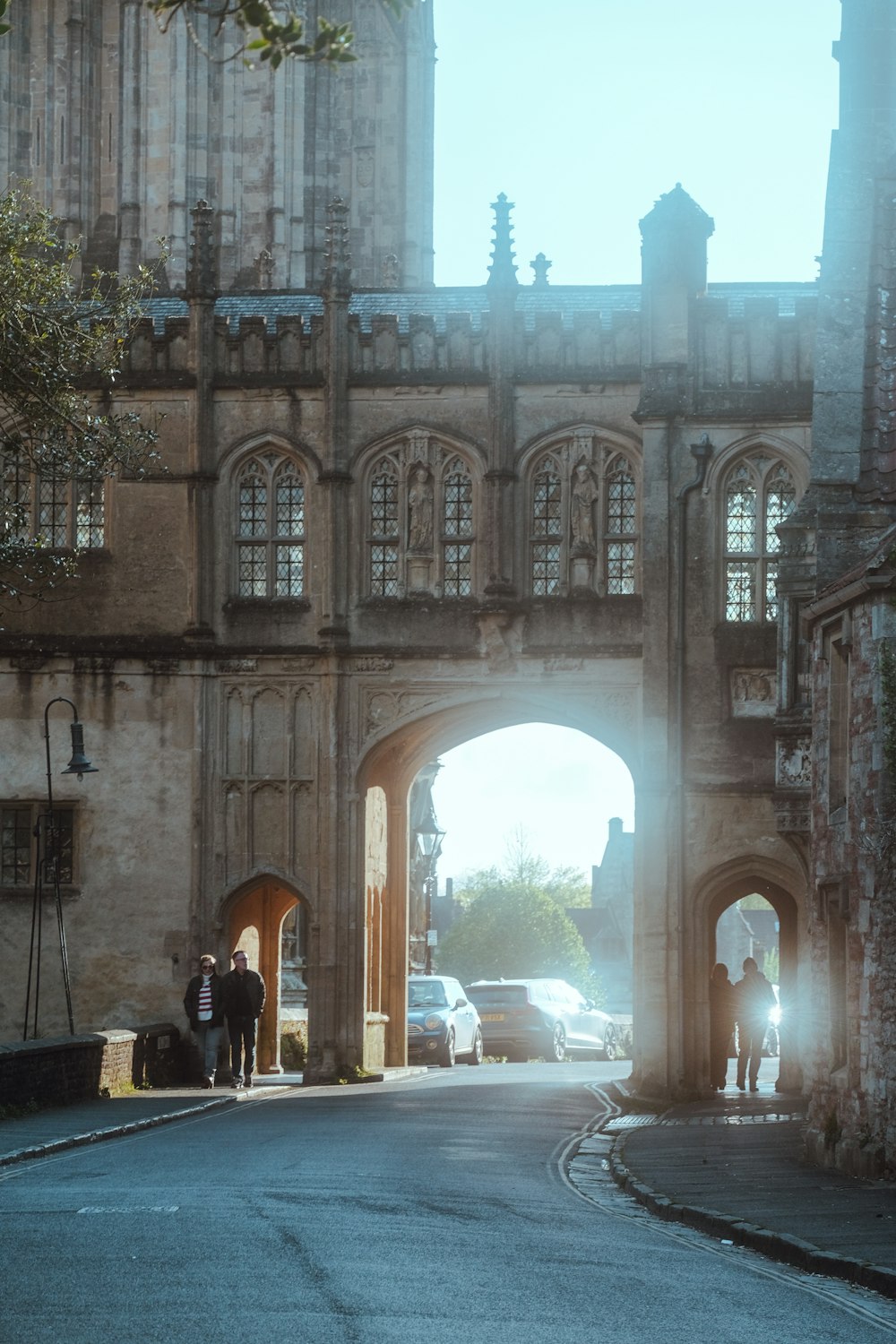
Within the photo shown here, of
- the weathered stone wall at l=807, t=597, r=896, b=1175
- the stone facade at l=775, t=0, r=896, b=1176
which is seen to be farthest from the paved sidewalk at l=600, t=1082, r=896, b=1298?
the stone facade at l=775, t=0, r=896, b=1176

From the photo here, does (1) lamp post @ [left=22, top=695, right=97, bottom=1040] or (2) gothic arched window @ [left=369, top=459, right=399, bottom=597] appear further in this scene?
(2) gothic arched window @ [left=369, top=459, right=399, bottom=597]

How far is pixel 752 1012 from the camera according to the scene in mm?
30703

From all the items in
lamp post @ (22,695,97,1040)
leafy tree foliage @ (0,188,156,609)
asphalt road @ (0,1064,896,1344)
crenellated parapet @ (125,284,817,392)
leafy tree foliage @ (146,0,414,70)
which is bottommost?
asphalt road @ (0,1064,896,1344)

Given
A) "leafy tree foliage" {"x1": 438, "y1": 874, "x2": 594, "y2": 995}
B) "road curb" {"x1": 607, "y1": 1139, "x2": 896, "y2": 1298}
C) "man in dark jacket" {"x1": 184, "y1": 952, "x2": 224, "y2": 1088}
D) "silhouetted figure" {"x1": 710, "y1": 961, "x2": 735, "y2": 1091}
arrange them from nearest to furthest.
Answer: "road curb" {"x1": 607, "y1": 1139, "x2": 896, "y2": 1298}
"man in dark jacket" {"x1": 184, "y1": 952, "x2": 224, "y2": 1088}
"silhouetted figure" {"x1": 710, "y1": 961, "x2": 735, "y2": 1091}
"leafy tree foliage" {"x1": 438, "y1": 874, "x2": 594, "y2": 995}

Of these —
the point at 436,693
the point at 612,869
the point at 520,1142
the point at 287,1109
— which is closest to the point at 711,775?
the point at 436,693

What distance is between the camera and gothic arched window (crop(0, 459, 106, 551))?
1268 inches

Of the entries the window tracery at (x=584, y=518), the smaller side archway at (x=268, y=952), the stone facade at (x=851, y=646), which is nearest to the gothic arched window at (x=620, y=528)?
the window tracery at (x=584, y=518)

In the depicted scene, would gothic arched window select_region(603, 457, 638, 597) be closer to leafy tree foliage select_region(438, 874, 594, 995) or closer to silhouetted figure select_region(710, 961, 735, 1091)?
silhouetted figure select_region(710, 961, 735, 1091)

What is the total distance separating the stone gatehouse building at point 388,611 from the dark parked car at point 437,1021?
13.1 ft

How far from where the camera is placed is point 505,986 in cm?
4225

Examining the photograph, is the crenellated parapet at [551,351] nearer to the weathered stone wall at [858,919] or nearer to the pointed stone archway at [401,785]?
the pointed stone archway at [401,785]

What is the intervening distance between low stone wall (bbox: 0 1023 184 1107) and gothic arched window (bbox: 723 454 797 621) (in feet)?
31.4

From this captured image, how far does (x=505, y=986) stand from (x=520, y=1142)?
22.8 meters

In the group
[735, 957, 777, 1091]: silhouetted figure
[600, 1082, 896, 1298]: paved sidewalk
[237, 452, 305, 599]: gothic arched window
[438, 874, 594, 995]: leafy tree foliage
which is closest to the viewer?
[600, 1082, 896, 1298]: paved sidewalk
